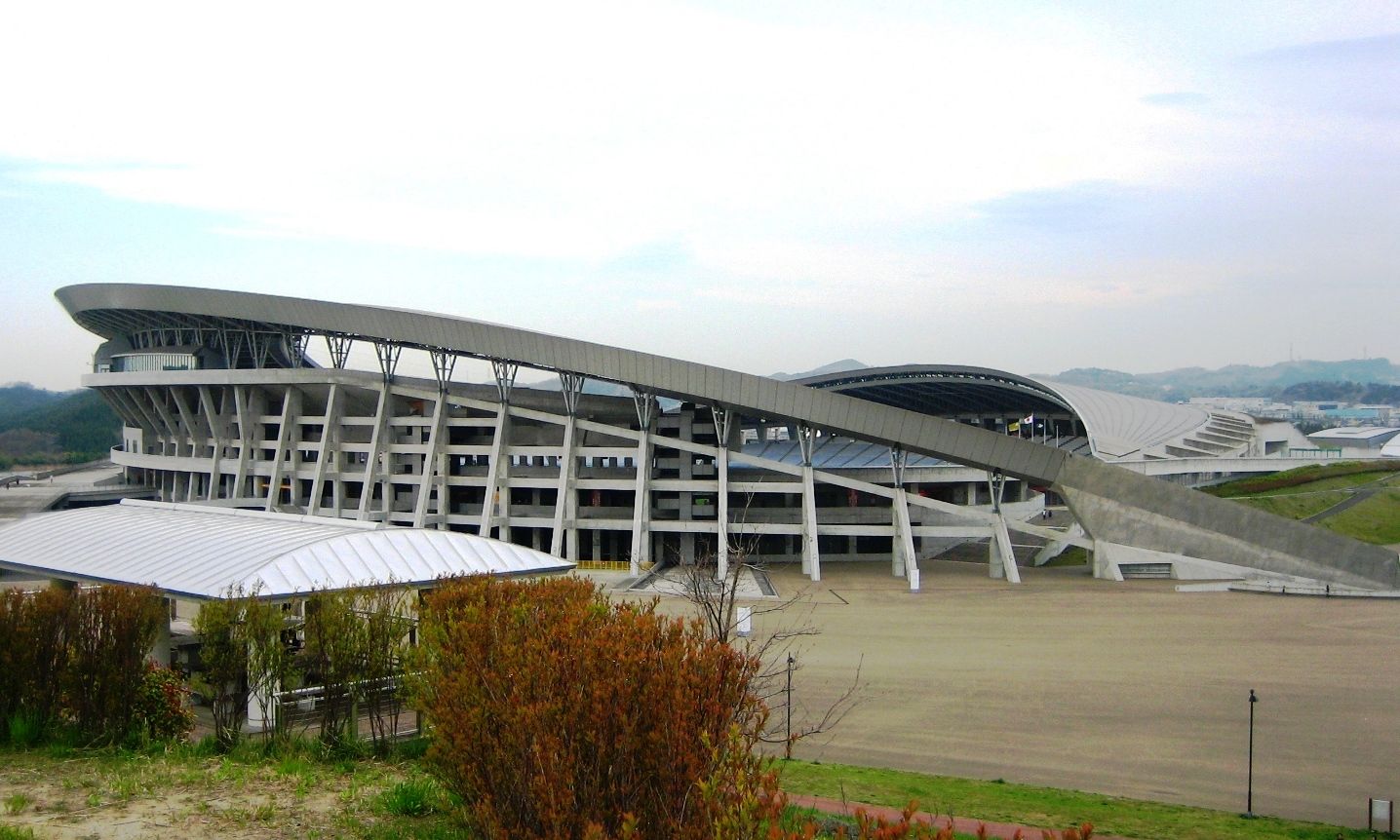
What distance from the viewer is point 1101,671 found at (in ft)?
84.5

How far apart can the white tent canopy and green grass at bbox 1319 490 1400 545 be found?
134 ft

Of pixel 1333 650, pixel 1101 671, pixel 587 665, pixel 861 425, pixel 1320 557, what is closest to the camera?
pixel 587 665

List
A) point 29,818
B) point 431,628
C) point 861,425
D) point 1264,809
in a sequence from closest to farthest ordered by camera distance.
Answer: point 29,818 → point 431,628 → point 1264,809 → point 861,425

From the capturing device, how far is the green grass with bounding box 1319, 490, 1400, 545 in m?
48.2

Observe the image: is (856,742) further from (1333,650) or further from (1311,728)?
(1333,650)

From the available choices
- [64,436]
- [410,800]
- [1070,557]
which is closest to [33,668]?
[410,800]

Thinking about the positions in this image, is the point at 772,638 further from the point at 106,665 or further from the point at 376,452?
the point at 376,452

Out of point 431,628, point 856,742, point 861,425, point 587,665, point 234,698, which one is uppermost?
point 861,425

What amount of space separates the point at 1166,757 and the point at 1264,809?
2.57 m

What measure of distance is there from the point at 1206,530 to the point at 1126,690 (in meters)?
17.4

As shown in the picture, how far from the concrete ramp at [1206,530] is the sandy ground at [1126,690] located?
2169mm

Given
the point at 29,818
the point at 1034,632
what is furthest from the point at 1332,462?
the point at 29,818

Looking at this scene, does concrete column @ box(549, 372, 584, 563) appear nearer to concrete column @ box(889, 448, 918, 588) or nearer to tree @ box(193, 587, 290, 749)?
concrete column @ box(889, 448, 918, 588)

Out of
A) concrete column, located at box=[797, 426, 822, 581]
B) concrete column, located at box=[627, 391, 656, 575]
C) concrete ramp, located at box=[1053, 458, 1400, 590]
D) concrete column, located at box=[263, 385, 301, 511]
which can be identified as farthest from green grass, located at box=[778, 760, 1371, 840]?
concrete column, located at box=[263, 385, 301, 511]
